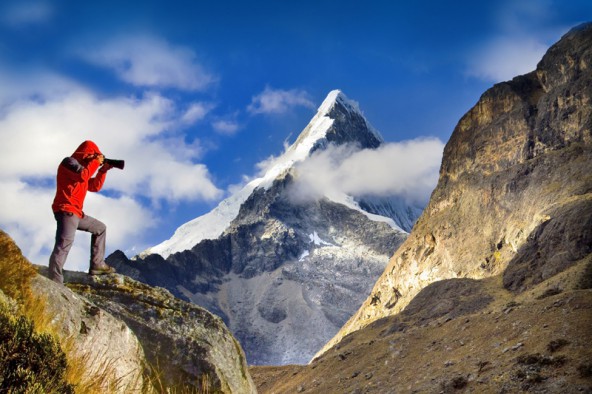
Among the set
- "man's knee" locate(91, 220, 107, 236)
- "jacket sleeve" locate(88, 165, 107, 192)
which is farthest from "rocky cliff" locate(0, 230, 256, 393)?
"jacket sleeve" locate(88, 165, 107, 192)

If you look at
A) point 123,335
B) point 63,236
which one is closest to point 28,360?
point 123,335

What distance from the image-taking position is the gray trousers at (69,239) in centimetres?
912

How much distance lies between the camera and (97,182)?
409 inches

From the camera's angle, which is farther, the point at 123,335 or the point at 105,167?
the point at 105,167

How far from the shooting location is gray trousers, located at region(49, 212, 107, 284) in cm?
912

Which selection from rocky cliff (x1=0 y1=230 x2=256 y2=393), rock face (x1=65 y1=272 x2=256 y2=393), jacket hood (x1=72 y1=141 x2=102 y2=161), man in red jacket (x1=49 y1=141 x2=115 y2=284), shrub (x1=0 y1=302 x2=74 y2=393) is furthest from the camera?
jacket hood (x1=72 y1=141 x2=102 y2=161)

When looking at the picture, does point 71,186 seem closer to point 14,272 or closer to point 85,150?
point 85,150

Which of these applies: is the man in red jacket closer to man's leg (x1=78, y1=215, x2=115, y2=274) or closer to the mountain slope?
man's leg (x1=78, y1=215, x2=115, y2=274)

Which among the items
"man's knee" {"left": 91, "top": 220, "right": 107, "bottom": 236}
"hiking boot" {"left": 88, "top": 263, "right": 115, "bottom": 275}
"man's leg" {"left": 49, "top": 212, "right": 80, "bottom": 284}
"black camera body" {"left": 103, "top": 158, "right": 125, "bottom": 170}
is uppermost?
"black camera body" {"left": 103, "top": 158, "right": 125, "bottom": 170}

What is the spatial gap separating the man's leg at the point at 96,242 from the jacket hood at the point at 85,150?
1.13m

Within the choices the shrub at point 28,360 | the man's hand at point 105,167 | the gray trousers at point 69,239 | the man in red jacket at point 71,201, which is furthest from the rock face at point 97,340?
the man's hand at point 105,167

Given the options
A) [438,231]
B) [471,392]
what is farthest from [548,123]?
[471,392]

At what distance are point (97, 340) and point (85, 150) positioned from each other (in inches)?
163

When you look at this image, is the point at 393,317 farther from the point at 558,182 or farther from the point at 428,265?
the point at 558,182
